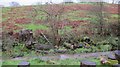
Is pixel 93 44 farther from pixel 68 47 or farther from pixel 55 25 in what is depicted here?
pixel 55 25

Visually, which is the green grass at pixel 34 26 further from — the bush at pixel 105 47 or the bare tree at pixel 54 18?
the bush at pixel 105 47

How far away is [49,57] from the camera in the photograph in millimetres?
6480

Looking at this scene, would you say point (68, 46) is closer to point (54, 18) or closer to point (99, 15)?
point (54, 18)

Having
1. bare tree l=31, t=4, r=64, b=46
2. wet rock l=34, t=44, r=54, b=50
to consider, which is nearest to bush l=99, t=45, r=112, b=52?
bare tree l=31, t=4, r=64, b=46

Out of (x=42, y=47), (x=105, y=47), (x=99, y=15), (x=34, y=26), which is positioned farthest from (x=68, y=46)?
(x=34, y=26)

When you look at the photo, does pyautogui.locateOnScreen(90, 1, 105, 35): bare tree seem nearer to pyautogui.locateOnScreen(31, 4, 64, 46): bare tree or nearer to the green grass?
pyautogui.locateOnScreen(31, 4, 64, 46): bare tree

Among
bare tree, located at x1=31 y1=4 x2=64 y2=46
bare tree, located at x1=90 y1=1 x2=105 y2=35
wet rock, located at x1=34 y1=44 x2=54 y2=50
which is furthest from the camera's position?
bare tree, located at x1=90 y1=1 x2=105 y2=35

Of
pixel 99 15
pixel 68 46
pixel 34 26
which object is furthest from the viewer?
pixel 34 26

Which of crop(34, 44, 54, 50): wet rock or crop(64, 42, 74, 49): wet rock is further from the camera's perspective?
crop(64, 42, 74, 49): wet rock

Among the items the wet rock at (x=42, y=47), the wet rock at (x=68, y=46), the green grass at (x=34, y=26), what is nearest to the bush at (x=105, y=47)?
the wet rock at (x=68, y=46)

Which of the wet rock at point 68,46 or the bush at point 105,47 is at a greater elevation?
the wet rock at point 68,46

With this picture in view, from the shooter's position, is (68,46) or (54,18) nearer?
(68,46)

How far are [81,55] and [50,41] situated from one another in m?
1.32

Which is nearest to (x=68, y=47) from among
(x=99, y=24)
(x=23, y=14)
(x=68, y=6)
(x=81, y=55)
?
(x=81, y=55)
